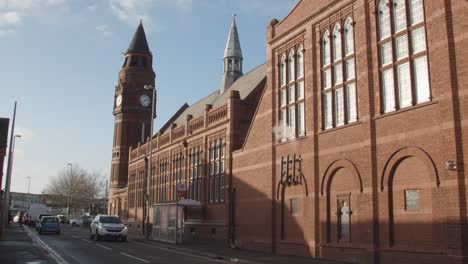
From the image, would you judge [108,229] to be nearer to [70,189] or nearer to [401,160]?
[401,160]

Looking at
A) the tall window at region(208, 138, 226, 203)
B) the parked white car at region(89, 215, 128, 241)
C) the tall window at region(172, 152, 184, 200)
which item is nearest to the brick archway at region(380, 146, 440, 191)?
the tall window at region(208, 138, 226, 203)

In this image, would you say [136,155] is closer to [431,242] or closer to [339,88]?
[339,88]

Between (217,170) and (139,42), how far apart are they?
133ft

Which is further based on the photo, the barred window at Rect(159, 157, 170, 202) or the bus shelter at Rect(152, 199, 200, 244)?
the barred window at Rect(159, 157, 170, 202)

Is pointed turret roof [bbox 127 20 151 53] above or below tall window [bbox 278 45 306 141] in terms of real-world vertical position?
above

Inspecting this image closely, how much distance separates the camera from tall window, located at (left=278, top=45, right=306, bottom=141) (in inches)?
982

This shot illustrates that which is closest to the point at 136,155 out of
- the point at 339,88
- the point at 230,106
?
the point at 230,106

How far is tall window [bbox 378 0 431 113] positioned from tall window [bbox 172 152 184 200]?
26.4 meters

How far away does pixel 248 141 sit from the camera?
29.8 m

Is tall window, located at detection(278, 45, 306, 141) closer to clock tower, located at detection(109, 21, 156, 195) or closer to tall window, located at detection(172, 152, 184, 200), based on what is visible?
tall window, located at detection(172, 152, 184, 200)

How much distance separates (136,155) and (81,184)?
46.7 meters

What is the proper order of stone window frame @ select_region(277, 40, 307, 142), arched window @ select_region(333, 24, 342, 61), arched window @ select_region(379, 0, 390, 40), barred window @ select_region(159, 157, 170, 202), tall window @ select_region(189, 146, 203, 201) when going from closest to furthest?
arched window @ select_region(379, 0, 390, 40) < arched window @ select_region(333, 24, 342, 61) < stone window frame @ select_region(277, 40, 307, 142) < tall window @ select_region(189, 146, 203, 201) < barred window @ select_region(159, 157, 170, 202)

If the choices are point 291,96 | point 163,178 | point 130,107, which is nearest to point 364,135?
point 291,96

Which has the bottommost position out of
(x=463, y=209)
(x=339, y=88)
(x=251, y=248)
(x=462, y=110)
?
(x=251, y=248)
